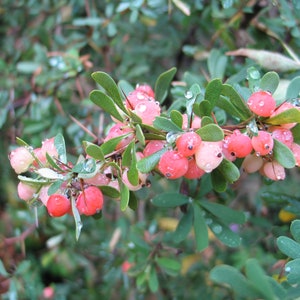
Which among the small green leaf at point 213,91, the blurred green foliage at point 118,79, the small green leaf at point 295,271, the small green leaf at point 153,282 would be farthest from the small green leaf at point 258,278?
the small green leaf at point 153,282

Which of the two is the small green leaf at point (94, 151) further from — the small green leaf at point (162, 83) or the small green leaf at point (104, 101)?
the small green leaf at point (162, 83)

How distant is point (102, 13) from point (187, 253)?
34.7 inches

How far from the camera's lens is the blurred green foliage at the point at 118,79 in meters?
1.21

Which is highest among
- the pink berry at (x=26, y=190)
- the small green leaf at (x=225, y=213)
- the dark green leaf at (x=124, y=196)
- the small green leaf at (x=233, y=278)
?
the small green leaf at (x=233, y=278)

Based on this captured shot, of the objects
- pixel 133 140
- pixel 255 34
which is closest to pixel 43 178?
pixel 133 140

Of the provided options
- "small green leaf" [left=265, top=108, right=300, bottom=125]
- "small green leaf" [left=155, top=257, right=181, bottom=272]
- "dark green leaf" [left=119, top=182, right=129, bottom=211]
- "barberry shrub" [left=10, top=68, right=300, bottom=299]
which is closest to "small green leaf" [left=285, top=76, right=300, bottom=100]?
"barberry shrub" [left=10, top=68, right=300, bottom=299]

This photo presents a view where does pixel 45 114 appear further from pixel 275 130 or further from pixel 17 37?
pixel 275 130

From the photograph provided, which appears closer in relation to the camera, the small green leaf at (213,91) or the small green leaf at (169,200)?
the small green leaf at (213,91)

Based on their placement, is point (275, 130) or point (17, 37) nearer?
point (275, 130)

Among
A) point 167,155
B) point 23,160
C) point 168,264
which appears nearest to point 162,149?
point 167,155

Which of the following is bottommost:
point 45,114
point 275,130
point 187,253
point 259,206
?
point 187,253

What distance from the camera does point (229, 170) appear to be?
2.28ft

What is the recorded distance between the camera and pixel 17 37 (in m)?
1.66

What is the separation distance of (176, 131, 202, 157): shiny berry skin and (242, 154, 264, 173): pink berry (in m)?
0.14
